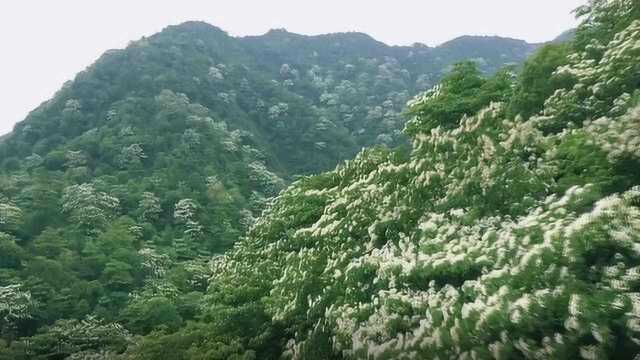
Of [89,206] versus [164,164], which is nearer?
[89,206]

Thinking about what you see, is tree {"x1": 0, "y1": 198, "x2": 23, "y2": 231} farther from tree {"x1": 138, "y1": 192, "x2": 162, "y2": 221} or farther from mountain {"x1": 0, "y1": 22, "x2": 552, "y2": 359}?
tree {"x1": 138, "y1": 192, "x2": 162, "y2": 221}

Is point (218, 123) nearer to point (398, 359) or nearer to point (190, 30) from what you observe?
point (190, 30)

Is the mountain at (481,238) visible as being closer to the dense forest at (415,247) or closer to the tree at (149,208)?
the dense forest at (415,247)

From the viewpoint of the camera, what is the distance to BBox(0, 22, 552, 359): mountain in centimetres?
3266

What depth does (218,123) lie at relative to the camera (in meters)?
72.5

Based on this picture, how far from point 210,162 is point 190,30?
177 ft

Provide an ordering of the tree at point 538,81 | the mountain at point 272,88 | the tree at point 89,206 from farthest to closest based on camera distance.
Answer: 1. the mountain at point 272,88
2. the tree at point 89,206
3. the tree at point 538,81

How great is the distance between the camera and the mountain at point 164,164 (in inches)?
1286

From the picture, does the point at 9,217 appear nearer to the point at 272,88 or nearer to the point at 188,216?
the point at 188,216

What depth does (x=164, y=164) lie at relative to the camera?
61094mm

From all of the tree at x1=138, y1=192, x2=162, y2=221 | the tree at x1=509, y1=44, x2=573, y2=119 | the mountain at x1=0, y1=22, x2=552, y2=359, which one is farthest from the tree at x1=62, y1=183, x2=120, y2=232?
the tree at x1=509, y1=44, x2=573, y2=119

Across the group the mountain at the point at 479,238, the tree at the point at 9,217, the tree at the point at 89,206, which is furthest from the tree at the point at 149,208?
the mountain at the point at 479,238

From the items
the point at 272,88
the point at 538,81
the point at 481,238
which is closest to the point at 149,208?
the point at 538,81

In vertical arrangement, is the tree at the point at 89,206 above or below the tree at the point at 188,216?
above
